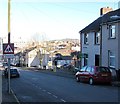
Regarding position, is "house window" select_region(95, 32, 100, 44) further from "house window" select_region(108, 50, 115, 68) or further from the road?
the road

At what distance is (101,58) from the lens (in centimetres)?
3838

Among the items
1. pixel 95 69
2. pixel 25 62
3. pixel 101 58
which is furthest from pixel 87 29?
pixel 25 62

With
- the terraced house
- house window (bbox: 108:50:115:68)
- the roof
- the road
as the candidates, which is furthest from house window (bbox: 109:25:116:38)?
the road

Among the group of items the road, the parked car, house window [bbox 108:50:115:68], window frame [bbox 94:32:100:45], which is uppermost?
window frame [bbox 94:32:100:45]

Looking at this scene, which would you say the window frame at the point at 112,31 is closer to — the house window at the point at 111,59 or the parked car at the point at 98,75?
the house window at the point at 111,59

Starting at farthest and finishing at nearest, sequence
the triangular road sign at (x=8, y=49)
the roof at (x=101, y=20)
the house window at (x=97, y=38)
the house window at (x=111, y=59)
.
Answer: the house window at (x=97, y=38) → the roof at (x=101, y=20) → the house window at (x=111, y=59) → the triangular road sign at (x=8, y=49)

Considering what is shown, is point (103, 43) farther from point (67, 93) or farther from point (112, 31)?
point (67, 93)

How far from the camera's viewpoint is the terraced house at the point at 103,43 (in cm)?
3450

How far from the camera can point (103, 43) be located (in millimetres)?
37938

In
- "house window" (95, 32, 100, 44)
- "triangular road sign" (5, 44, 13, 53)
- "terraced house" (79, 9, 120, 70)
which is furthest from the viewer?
"house window" (95, 32, 100, 44)

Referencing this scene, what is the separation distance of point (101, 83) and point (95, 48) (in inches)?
513

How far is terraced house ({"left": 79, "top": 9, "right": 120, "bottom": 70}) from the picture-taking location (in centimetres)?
3450

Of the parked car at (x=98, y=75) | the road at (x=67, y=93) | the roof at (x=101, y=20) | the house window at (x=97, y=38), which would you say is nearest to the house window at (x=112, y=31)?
the roof at (x=101, y=20)

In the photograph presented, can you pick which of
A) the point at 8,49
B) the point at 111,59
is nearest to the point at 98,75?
the point at 111,59
